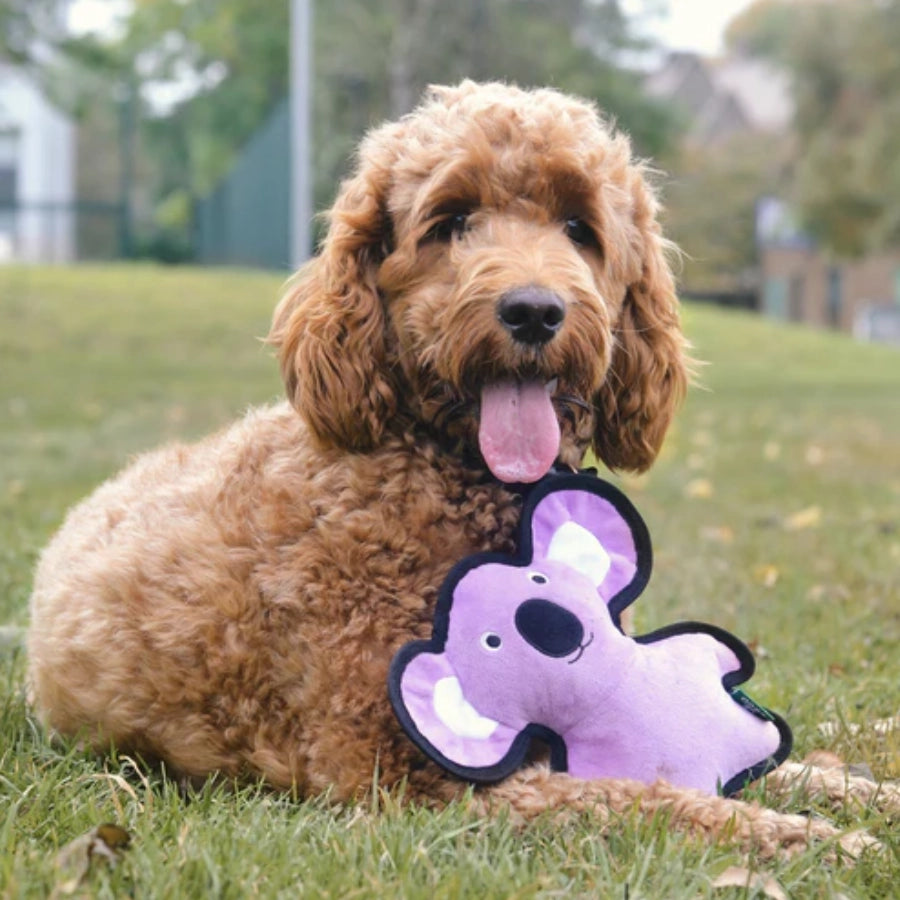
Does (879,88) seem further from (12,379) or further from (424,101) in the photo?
(424,101)

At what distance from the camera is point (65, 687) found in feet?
11.0

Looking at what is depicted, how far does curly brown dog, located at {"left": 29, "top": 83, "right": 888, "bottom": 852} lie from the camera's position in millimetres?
3061

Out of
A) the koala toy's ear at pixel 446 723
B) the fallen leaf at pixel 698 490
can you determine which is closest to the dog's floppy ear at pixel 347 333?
the koala toy's ear at pixel 446 723

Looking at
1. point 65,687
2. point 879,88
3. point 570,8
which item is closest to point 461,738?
point 65,687

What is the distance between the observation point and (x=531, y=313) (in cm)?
306

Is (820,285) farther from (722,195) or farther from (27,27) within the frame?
(27,27)

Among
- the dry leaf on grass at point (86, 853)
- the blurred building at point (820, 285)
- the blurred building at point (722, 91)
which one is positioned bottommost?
the blurred building at point (820, 285)

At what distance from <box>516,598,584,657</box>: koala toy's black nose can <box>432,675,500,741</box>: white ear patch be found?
0.19m

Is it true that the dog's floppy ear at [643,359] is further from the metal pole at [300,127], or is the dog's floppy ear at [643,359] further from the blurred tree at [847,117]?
the blurred tree at [847,117]

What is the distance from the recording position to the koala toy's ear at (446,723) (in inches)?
114

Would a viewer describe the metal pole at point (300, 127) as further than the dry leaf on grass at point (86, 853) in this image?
Yes

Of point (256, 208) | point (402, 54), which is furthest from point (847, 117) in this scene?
point (256, 208)

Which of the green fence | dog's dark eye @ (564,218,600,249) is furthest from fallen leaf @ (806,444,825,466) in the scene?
the green fence

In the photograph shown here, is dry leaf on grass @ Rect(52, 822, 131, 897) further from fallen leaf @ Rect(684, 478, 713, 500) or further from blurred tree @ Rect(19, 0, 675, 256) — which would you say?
blurred tree @ Rect(19, 0, 675, 256)
